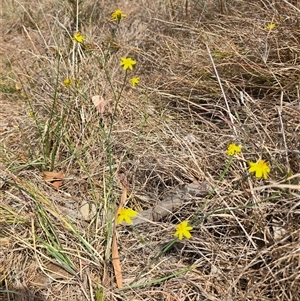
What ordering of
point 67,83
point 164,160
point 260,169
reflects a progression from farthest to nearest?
point 67,83 → point 164,160 → point 260,169

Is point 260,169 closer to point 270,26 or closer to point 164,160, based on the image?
point 164,160

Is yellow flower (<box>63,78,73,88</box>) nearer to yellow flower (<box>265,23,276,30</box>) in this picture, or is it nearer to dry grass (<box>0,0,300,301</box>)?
dry grass (<box>0,0,300,301</box>)

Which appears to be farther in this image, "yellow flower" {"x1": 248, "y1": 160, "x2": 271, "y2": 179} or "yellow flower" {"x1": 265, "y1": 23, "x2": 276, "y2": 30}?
"yellow flower" {"x1": 265, "y1": 23, "x2": 276, "y2": 30}

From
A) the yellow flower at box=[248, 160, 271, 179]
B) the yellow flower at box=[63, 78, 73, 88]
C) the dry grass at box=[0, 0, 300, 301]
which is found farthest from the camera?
the yellow flower at box=[63, 78, 73, 88]

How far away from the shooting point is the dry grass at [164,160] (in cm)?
125

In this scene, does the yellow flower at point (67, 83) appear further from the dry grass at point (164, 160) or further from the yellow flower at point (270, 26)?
the yellow flower at point (270, 26)

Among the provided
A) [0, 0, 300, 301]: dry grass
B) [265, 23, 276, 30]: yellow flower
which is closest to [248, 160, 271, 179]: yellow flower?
[0, 0, 300, 301]: dry grass

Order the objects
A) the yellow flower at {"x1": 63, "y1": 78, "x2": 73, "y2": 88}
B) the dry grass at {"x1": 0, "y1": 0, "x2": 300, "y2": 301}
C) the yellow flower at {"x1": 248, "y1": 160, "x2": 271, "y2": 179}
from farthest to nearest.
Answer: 1. the yellow flower at {"x1": 63, "y1": 78, "x2": 73, "y2": 88}
2. the dry grass at {"x1": 0, "y1": 0, "x2": 300, "y2": 301}
3. the yellow flower at {"x1": 248, "y1": 160, "x2": 271, "y2": 179}

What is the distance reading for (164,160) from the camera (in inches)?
61.8

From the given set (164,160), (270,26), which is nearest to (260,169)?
(164,160)

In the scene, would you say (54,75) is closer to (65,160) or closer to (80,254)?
(65,160)

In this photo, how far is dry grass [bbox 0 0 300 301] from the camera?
125 centimetres

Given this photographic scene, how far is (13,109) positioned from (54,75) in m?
0.27

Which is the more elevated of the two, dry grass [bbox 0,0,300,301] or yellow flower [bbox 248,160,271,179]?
yellow flower [bbox 248,160,271,179]
